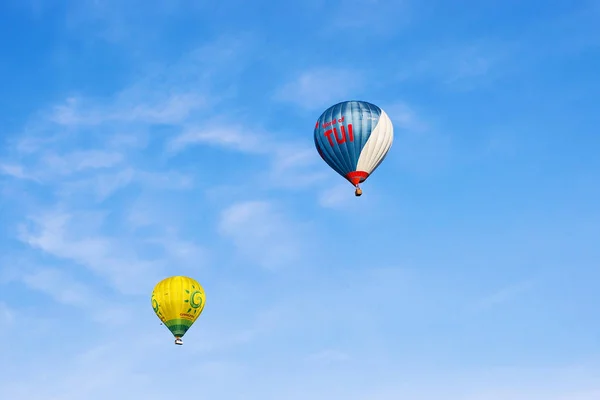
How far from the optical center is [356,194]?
2657 inches

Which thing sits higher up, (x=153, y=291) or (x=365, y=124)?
(x=365, y=124)

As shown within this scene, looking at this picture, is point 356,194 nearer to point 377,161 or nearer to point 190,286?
point 377,161

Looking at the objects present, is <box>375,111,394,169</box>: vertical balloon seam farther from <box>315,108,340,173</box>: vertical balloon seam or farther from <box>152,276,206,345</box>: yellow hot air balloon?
<box>152,276,206,345</box>: yellow hot air balloon

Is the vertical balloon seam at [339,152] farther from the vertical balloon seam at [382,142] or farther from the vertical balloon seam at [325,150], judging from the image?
the vertical balloon seam at [382,142]

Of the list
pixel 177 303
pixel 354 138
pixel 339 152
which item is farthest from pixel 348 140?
pixel 177 303

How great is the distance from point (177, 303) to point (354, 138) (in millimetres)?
21752

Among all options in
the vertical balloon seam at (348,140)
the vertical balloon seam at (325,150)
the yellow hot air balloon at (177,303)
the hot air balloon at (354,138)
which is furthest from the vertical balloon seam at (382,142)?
the yellow hot air balloon at (177,303)

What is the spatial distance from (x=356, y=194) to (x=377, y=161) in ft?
10.4

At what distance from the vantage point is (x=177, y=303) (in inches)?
2997

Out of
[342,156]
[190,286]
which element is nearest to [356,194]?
[342,156]

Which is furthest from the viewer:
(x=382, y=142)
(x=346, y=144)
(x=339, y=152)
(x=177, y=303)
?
(x=177, y=303)

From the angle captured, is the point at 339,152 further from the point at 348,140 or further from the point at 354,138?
the point at 354,138

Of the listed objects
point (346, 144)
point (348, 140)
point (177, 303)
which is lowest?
point (177, 303)

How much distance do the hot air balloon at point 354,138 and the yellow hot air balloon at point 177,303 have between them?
1785cm
